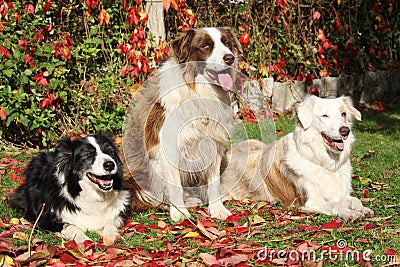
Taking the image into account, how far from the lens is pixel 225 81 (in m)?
4.39

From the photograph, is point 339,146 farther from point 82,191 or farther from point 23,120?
point 23,120

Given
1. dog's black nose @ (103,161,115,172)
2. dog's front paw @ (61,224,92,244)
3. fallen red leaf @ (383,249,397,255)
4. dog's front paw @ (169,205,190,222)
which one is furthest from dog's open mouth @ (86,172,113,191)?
fallen red leaf @ (383,249,397,255)

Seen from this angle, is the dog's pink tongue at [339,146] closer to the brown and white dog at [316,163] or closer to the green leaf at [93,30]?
the brown and white dog at [316,163]

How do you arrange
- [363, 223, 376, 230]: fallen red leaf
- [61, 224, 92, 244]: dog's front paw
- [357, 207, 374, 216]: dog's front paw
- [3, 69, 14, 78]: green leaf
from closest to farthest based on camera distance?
[61, 224, 92, 244]: dog's front paw < [363, 223, 376, 230]: fallen red leaf < [357, 207, 374, 216]: dog's front paw < [3, 69, 14, 78]: green leaf

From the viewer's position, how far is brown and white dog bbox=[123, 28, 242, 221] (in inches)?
172

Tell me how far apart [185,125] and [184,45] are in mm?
657

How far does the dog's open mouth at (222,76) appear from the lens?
4.34 meters

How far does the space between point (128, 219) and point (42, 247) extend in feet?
3.17

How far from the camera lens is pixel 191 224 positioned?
4.12m

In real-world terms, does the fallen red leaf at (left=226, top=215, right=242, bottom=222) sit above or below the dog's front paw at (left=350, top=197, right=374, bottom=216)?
below

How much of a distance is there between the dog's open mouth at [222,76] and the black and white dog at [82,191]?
3.19 feet

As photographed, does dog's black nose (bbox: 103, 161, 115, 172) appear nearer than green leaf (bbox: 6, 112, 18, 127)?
Yes

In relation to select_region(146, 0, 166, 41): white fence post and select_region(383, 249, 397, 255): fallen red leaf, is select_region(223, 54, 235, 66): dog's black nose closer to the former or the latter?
select_region(383, 249, 397, 255): fallen red leaf

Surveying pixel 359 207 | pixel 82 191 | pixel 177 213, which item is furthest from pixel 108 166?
pixel 359 207
